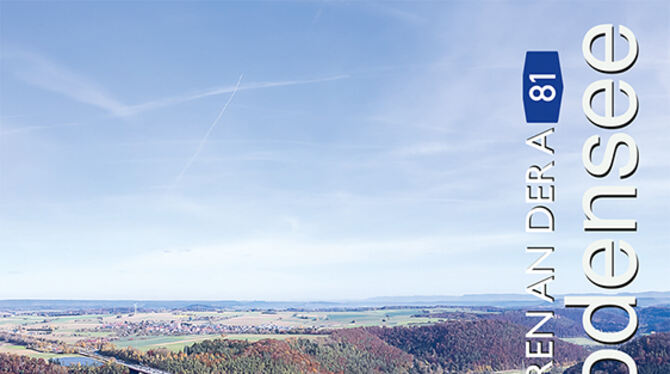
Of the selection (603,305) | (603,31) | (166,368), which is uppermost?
Result: (603,31)

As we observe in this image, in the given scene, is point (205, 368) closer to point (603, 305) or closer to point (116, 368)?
point (116, 368)

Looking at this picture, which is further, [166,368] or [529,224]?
[166,368]

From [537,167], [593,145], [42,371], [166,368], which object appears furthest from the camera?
[166,368]

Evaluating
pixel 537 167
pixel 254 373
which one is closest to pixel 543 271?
pixel 537 167

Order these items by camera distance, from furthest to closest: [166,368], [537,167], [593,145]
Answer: [166,368], [537,167], [593,145]

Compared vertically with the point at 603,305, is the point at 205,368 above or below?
below

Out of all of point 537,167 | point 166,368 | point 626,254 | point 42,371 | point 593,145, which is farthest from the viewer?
point 166,368

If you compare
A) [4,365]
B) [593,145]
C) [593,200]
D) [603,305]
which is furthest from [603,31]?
[4,365]

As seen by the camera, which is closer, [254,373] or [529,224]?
[529,224]

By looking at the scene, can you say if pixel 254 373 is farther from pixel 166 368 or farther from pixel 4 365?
pixel 4 365
